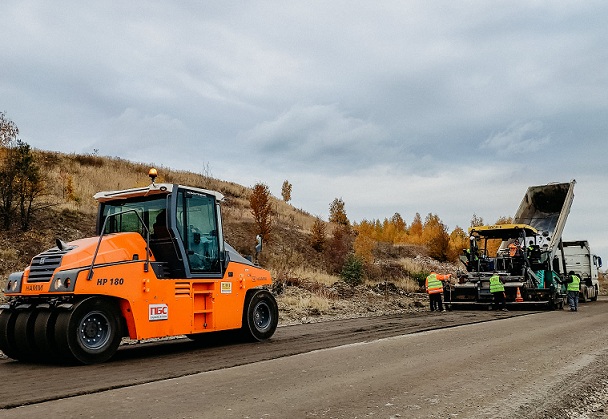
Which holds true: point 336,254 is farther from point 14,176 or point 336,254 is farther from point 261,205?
point 14,176

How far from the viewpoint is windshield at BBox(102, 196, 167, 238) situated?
9.55 m

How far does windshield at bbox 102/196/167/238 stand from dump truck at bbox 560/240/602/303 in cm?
2382

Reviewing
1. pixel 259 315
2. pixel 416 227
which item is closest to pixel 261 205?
pixel 259 315

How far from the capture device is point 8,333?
27.5 ft

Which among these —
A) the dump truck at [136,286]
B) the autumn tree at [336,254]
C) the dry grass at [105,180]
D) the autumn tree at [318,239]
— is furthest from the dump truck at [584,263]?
the dry grass at [105,180]

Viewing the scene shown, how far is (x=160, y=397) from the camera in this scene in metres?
Result: 5.88

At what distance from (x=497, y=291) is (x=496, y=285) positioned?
204 mm

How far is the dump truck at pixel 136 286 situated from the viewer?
26.2 feet

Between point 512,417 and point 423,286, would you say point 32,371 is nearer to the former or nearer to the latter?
point 512,417

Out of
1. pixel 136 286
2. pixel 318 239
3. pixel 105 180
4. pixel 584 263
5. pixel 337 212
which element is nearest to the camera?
pixel 136 286

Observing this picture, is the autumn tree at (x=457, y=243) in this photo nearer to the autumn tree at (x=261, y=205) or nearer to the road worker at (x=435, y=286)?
the autumn tree at (x=261, y=205)

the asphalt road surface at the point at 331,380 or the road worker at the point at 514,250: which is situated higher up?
the road worker at the point at 514,250

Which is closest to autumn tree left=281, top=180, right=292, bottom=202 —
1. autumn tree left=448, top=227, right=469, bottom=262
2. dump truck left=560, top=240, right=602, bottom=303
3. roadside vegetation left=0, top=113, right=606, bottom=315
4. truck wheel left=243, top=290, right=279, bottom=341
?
roadside vegetation left=0, top=113, right=606, bottom=315

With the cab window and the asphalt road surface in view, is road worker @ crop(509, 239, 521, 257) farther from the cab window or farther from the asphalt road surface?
the cab window
